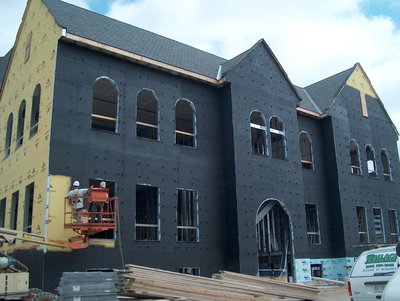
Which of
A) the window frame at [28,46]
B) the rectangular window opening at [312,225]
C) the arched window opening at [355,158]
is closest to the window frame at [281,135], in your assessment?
the rectangular window opening at [312,225]

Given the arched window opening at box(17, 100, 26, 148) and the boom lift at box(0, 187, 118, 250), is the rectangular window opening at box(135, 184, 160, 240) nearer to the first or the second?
the boom lift at box(0, 187, 118, 250)

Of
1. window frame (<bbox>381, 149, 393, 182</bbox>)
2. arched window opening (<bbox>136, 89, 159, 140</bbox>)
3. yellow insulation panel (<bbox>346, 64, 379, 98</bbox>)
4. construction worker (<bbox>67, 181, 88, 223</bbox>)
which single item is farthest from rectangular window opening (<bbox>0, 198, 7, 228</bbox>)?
window frame (<bbox>381, 149, 393, 182</bbox>)

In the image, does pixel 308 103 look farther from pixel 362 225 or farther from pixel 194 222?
pixel 194 222

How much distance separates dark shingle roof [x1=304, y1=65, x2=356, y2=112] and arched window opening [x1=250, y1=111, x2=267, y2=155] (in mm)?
5574

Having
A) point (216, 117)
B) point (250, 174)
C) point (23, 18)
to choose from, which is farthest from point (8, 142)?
point (250, 174)

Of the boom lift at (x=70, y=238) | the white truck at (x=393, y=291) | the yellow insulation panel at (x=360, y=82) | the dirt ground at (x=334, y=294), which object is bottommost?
the dirt ground at (x=334, y=294)

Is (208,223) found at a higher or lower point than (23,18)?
lower

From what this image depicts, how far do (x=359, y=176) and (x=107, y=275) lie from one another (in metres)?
18.8

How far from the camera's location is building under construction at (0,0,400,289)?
649 inches

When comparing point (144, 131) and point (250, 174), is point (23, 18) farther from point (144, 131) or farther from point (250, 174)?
point (250, 174)

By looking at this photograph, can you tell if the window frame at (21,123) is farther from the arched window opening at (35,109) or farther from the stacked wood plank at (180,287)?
the stacked wood plank at (180,287)

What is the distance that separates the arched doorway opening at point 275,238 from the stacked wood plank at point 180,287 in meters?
6.17

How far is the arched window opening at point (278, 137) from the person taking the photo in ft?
75.1

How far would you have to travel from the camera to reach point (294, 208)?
72.7ft
